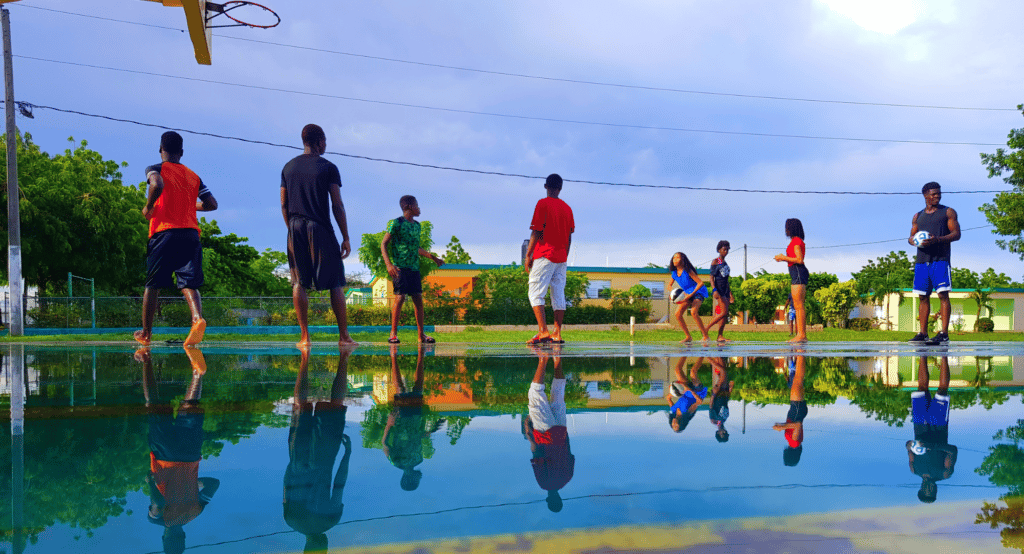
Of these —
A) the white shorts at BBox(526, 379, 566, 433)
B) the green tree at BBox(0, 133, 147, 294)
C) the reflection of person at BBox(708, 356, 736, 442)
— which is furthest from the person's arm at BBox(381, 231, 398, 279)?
the green tree at BBox(0, 133, 147, 294)

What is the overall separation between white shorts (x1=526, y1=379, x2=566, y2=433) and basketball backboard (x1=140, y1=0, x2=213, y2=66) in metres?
9.35

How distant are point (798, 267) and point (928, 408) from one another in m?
7.06

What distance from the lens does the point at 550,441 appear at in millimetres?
1830

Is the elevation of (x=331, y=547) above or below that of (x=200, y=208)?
below

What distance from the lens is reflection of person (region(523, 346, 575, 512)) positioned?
1430 millimetres

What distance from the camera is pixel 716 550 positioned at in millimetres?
1086

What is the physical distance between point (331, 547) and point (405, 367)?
326 centimetres

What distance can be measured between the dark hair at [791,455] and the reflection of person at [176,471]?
4.33ft

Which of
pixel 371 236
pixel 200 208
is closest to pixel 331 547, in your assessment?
pixel 200 208

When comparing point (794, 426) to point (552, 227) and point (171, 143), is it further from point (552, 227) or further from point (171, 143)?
point (171, 143)

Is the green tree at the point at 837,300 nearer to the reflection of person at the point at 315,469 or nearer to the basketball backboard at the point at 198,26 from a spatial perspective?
the basketball backboard at the point at 198,26

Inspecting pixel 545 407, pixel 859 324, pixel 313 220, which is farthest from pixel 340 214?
pixel 859 324

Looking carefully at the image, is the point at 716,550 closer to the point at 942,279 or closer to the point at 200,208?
the point at 200,208

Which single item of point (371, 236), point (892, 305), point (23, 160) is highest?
point (23, 160)
